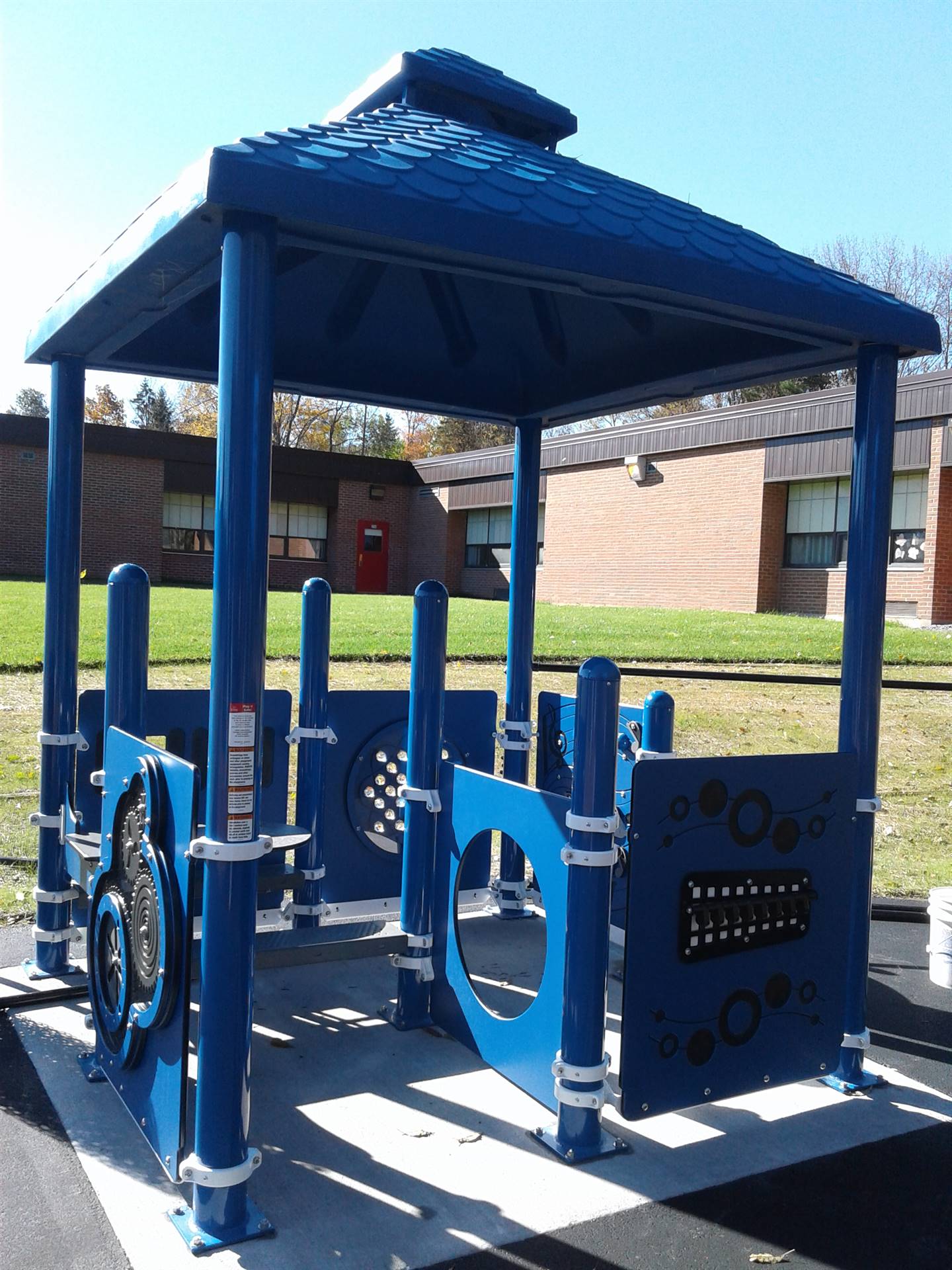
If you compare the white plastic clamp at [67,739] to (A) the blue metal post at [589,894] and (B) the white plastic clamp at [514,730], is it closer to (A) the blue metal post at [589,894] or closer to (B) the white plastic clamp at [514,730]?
(B) the white plastic clamp at [514,730]

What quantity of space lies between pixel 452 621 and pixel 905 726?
27.0 feet

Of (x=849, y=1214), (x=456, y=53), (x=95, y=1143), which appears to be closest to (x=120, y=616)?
(x=95, y=1143)

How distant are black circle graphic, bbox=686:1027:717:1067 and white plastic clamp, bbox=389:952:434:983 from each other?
1.06m

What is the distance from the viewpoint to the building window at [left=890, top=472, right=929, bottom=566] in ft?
63.3

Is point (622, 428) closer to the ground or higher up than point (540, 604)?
higher up

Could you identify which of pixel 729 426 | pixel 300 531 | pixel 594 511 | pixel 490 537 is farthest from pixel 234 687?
pixel 300 531

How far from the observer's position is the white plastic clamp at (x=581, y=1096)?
10.1 ft

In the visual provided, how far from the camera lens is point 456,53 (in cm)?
418

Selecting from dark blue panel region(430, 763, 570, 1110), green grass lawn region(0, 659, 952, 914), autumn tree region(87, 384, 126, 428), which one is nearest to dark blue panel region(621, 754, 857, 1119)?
dark blue panel region(430, 763, 570, 1110)

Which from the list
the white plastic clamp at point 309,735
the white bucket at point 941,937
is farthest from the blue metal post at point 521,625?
the white bucket at point 941,937

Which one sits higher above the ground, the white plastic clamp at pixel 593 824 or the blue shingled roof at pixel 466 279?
the blue shingled roof at pixel 466 279

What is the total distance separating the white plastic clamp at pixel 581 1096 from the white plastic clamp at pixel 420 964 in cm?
89

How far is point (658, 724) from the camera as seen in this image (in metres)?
4.57

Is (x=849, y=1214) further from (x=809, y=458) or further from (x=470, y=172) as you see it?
(x=809, y=458)
